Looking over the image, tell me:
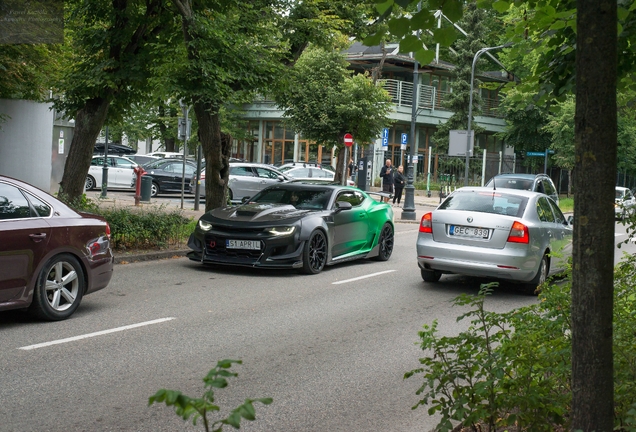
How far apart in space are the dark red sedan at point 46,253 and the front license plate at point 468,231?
16.8 feet

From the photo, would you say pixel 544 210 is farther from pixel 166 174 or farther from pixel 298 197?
pixel 166 174

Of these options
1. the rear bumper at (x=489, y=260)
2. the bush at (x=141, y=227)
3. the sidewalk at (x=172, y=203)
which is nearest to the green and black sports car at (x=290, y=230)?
the bush at (x=141, y=227)

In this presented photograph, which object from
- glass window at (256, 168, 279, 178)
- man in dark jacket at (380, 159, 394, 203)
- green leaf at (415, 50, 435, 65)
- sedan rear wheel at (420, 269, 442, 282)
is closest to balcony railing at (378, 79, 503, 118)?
man in dark jacket at (380, 159, 394, 203)

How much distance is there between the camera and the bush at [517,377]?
4.16 metres

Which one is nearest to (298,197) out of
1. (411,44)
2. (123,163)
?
(411,44)

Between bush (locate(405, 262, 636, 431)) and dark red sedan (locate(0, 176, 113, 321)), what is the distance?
4894 mm

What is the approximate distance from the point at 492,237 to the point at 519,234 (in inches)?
14.8

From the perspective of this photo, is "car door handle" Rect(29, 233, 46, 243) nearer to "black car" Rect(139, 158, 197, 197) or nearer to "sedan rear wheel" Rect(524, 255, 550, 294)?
"sedan rear wheel" Rect(524, 255, 550, 294)

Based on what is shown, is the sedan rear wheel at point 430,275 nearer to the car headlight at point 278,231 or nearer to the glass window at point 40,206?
the car headlight at point 278,231

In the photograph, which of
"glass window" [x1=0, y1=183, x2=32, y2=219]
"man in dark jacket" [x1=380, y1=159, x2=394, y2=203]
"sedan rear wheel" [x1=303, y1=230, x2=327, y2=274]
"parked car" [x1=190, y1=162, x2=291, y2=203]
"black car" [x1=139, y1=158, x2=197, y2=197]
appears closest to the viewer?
"glass window" [x1=0, y1=183, x2=32, y2=219]

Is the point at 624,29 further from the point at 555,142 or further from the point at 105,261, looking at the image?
the point at 555,142

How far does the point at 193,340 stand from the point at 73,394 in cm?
213

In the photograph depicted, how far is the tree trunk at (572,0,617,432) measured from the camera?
339 centimetres

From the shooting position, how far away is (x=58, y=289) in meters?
8.77
